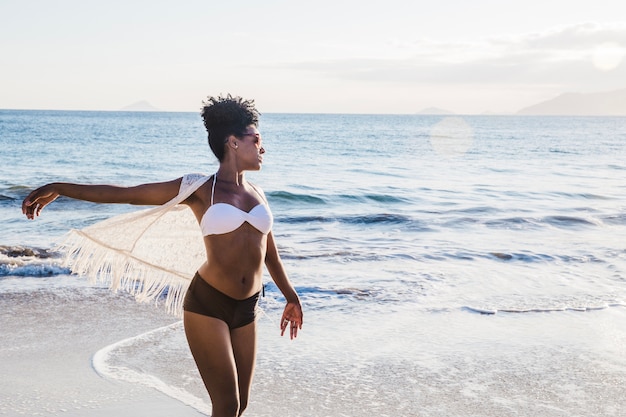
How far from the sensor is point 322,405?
5141mm

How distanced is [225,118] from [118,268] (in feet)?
4.18

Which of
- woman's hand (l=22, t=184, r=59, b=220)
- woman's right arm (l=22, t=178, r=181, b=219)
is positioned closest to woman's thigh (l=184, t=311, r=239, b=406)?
woman's right arm (l=22, t=178, r=181, b=219)

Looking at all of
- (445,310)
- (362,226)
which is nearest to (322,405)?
(445,310)

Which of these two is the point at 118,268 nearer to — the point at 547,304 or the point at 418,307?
the point at 418,307

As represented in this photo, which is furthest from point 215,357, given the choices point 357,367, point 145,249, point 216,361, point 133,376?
point 357,367

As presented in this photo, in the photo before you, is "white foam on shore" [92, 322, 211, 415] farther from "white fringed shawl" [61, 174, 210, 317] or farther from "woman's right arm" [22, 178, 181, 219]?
"woman's right arm" [22, 178, 181, 219]

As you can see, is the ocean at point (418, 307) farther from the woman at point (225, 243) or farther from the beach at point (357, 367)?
the woman at point (225, 243)

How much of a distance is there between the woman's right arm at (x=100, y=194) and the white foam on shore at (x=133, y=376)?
1905 millimetres

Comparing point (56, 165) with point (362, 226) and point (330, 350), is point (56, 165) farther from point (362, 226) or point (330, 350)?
point (330, 350)

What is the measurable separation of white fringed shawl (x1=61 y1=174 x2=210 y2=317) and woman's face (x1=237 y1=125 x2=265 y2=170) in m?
0.59

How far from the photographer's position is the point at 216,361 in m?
3.49

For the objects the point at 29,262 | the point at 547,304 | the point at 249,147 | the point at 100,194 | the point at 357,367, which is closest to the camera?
the point at 100,194

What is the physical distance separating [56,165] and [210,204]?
3219 centimetres

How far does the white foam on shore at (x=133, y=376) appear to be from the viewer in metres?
5.06
